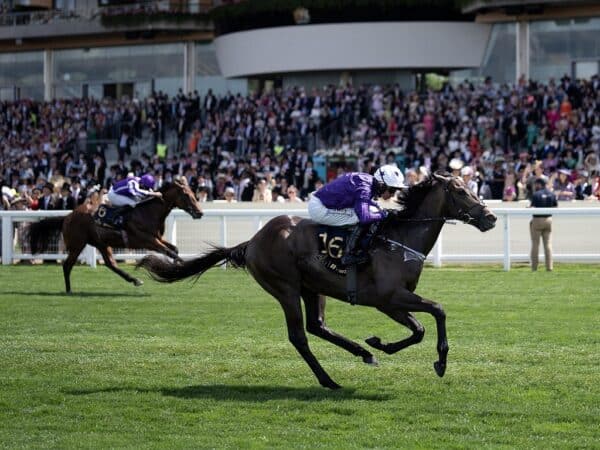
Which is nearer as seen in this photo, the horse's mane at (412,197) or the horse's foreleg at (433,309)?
the horse's foreleg at (433,309)

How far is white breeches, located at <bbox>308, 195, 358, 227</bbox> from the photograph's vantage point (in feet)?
29.9

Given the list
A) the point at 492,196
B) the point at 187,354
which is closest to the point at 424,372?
the point at 187,354

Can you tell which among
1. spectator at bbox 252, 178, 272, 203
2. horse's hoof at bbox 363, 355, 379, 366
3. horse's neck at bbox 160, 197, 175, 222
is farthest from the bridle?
spectator at bbox 252, 178, 272, 203

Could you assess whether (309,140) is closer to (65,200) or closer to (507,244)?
(65,200)

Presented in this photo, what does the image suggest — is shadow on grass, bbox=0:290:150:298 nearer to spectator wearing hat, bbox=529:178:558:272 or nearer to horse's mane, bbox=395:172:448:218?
spectator wearing hat, bbox=529:178:558:272

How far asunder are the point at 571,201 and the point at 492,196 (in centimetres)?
342

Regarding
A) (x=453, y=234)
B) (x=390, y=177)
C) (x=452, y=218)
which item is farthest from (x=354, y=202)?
(x=453, y=234)

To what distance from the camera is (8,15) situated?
45844mm

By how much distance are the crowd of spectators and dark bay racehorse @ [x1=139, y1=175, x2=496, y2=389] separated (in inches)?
422

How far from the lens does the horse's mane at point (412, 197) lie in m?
9.25

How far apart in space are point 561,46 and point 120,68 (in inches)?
675

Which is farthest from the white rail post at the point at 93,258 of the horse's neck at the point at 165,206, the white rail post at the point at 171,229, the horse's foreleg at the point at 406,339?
the horse's foreleg at the point at 406,339

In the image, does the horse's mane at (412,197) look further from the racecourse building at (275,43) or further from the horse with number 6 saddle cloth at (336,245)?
the racecourse building at (275,43)

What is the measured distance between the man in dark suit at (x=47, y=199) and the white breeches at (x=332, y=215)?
1498 cm
